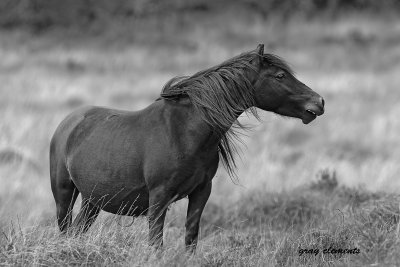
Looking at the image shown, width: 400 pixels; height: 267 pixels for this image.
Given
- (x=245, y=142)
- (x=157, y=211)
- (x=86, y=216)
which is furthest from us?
(x=245, y=142)

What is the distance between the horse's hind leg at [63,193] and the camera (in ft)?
19.5

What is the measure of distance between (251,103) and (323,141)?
25.6ft

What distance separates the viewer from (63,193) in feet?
19.6

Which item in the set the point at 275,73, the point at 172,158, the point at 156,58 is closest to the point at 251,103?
the point at 275,73

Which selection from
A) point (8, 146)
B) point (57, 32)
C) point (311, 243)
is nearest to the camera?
point (311, 243)

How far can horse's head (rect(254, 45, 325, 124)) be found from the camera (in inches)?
200

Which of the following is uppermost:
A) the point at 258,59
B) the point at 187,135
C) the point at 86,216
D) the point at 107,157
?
the point at 258,59

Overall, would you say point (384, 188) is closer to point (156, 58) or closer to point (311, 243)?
point (311, 243)

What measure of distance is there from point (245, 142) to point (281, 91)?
7.02 m

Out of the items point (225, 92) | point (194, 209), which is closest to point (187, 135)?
point (225, 92)

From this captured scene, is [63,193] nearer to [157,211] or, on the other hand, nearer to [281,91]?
[157,211]

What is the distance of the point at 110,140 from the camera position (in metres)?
5.41

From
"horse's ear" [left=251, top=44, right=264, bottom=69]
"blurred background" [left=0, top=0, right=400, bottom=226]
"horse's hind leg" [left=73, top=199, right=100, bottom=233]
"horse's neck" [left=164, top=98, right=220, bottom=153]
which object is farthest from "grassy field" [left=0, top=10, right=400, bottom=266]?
"horse's neck" [left=164, top=98, right=220, bottom=153]

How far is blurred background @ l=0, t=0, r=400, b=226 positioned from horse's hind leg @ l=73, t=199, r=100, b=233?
74cm
